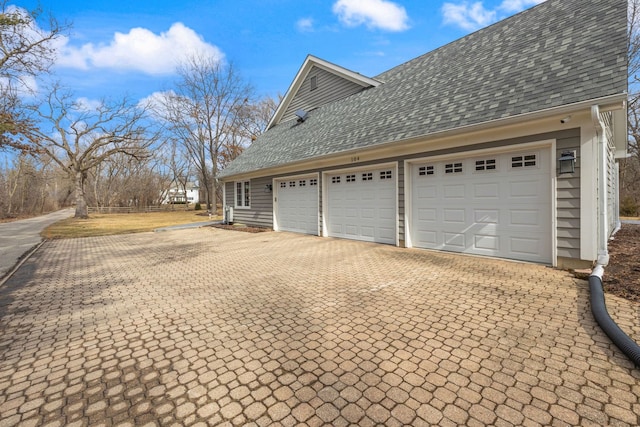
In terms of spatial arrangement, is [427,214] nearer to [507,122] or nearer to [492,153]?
[492,153]

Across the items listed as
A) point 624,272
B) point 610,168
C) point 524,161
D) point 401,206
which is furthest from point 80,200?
point 610,168

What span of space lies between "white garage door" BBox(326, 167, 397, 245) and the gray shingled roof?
1.04 metres

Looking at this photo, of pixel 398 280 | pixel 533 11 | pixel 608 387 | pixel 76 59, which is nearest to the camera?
pixel 608 387

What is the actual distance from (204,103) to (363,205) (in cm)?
2095

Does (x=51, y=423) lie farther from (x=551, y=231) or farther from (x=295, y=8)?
(x=295, y=8)

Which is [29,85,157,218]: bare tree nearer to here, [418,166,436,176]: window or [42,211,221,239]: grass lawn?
[42,211,221,239]: grass lawn

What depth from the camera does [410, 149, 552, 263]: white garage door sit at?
5.28 metres

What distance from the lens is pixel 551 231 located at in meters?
5.10

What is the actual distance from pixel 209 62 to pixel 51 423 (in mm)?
26237

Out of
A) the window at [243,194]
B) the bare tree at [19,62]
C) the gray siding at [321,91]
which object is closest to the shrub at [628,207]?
the gray siding at [321,91]

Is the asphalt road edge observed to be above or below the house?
below

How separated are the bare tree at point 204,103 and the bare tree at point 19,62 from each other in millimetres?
11955

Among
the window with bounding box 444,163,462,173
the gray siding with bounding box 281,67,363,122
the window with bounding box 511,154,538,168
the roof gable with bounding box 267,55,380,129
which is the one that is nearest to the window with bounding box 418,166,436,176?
the window with bounding box 444,163,462,173

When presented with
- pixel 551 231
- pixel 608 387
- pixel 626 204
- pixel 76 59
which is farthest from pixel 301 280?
pixel 626 204
